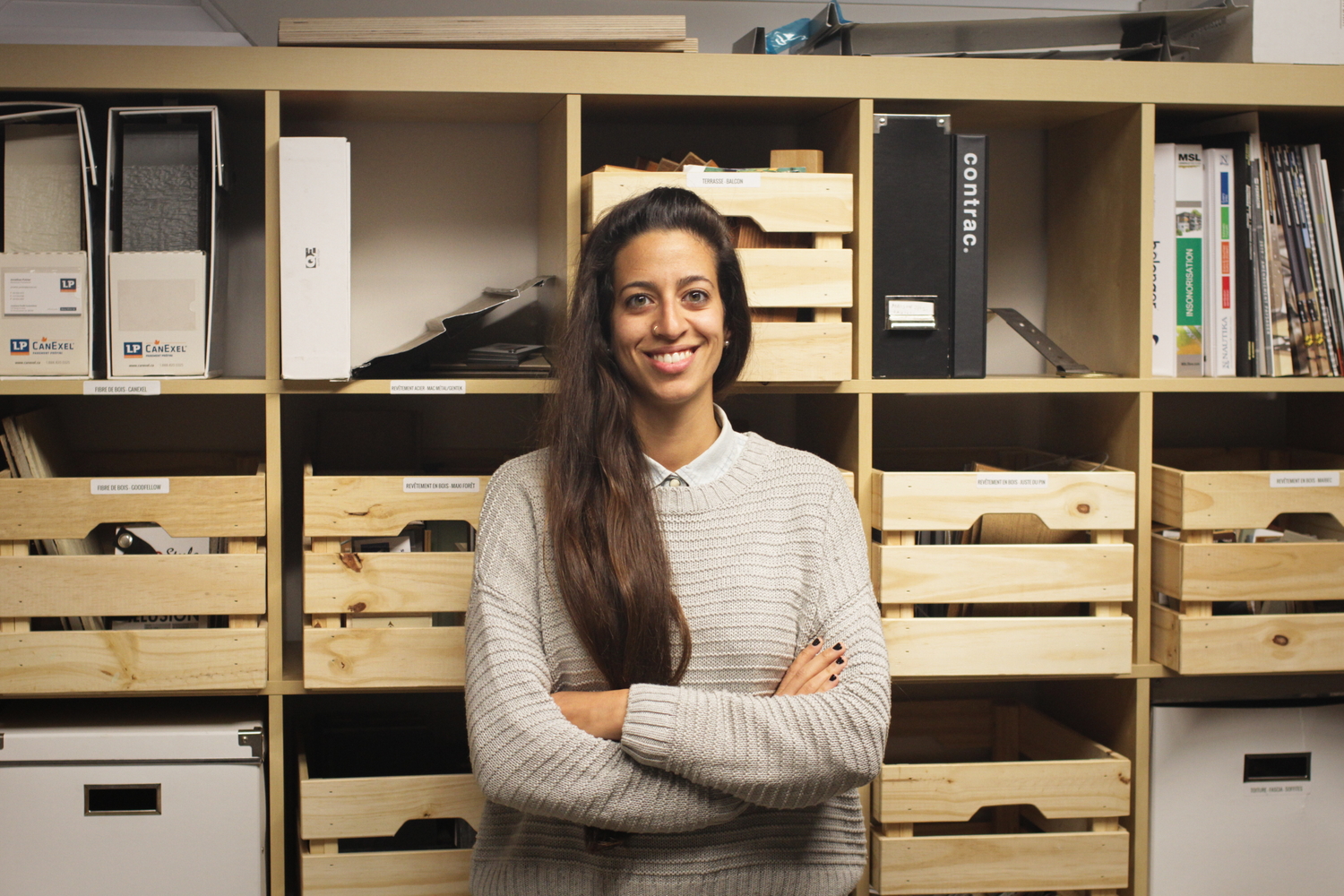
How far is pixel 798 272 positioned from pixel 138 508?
1.14 meters

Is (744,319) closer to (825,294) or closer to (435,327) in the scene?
(825,294)

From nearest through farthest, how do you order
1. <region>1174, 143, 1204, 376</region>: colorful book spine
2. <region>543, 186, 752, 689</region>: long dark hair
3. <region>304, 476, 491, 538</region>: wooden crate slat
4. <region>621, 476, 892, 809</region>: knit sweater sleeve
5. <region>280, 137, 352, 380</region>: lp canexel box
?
<region>621, 476, 892, 809</region>: knit sweater sleeve
<region>543, 186, 752, 689</region>: long dark hair
<region>280, 137, 352, 380</region>: lp canexel box
<region>304, 476, 491, 538</region>: wooden crate slat
<region>1174, 143, 1204, 376</region>: colorful book spine

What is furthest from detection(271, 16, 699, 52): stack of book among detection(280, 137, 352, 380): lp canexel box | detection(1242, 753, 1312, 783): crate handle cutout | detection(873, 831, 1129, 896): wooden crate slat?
detection(1242, 753, 1312, 783): crate handle cutout

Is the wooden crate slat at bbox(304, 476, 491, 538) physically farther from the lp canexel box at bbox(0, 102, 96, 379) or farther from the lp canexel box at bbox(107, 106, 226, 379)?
the lp canexel box at bbox(0, 102, 96, 379)

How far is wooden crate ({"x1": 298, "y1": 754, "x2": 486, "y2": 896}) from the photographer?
1.73 m

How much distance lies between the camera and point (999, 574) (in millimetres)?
1763

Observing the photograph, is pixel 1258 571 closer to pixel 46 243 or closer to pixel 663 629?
pixel 663 629

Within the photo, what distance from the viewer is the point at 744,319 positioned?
5.10ft

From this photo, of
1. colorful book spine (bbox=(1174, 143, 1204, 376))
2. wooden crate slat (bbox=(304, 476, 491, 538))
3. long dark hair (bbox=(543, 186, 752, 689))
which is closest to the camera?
long dark hair (bbox=(543, 186, 752, 689))

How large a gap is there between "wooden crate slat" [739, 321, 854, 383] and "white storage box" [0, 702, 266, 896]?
102 cm

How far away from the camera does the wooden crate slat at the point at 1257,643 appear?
1.78m

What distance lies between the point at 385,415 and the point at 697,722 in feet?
3.48

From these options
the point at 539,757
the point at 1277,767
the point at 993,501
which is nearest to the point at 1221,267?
the point at 993,501

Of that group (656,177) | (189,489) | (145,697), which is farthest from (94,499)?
(656,177)
